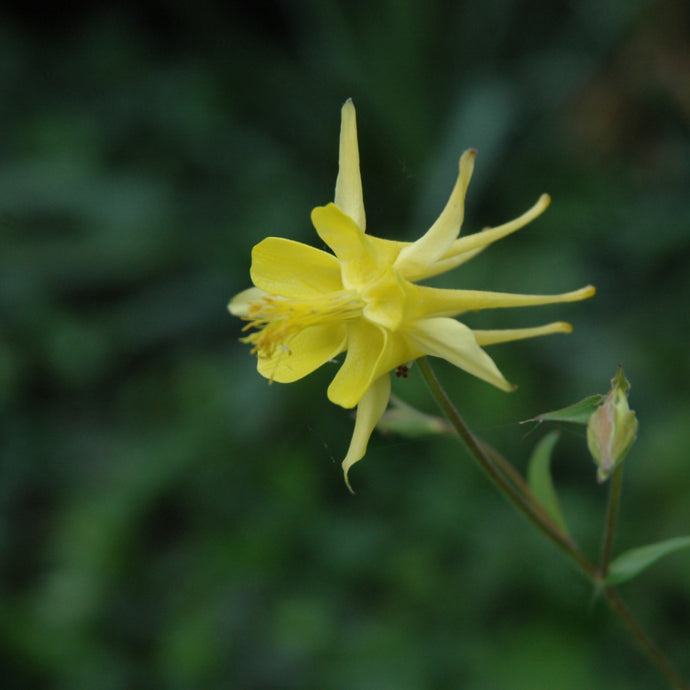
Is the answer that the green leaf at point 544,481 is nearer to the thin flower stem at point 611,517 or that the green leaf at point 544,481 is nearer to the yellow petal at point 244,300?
the thin flower stem at point 611,517

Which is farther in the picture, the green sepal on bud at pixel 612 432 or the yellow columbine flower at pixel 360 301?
the yellow columbine flower at pixel 360 301

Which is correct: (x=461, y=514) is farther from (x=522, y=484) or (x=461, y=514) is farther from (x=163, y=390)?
(x=163, y=390)

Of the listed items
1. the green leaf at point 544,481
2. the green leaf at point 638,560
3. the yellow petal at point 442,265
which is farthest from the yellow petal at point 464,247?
the green leaf at point 638,560

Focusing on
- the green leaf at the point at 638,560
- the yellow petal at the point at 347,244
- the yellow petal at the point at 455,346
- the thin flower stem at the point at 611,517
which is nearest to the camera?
the yellow petal at the point at 455,346

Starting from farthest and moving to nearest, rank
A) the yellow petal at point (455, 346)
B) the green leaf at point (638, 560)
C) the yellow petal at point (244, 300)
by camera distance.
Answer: the yellow petal at point (244, 300), the green leaf at point (638, 560), the yellow petal at point (455, 346)

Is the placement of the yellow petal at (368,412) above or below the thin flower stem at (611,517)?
above

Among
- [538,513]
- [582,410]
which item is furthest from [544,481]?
[582,410]

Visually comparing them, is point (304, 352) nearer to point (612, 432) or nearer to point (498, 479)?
point (498, 479)
